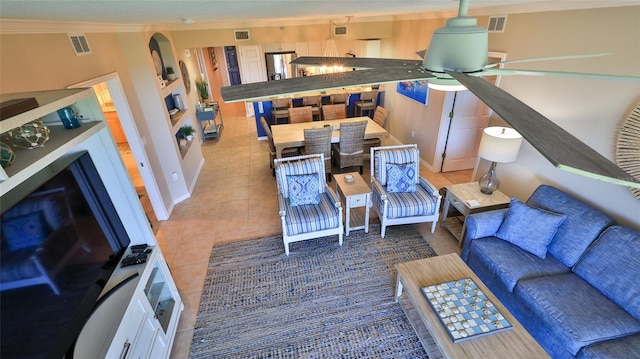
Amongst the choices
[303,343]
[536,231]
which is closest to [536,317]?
[536,231]

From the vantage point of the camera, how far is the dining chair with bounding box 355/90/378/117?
6.76 metres

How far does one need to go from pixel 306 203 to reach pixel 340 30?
4.05 metres

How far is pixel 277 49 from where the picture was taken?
8406 mm

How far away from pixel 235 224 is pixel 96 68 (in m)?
2.35

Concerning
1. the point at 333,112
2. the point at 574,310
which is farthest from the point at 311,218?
the point at 333,112

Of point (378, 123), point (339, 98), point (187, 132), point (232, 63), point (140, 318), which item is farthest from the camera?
point (232, 63)

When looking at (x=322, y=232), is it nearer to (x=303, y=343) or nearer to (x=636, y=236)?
(x=303, y=343)

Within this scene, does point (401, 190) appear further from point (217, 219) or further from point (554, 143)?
point (554, 143)

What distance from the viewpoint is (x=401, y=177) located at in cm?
365

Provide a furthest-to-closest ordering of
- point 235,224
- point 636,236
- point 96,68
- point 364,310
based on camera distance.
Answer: point 235,224
point 96,68
point 364,310
point 636,236

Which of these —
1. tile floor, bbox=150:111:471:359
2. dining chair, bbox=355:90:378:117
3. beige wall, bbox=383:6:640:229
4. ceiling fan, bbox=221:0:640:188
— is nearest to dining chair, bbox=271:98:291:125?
tile floor, bbox=150:111:471:359

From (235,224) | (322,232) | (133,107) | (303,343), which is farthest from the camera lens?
(235,224)

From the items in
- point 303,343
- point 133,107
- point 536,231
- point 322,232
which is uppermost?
point 133,107

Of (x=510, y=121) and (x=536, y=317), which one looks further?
(x=536, y=317)
